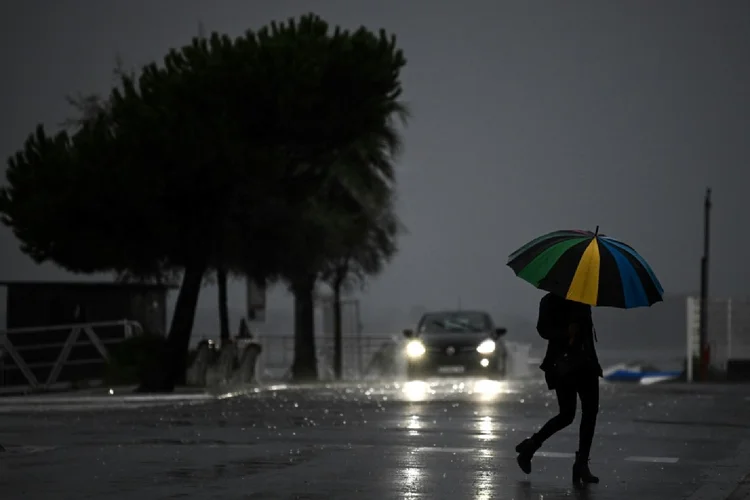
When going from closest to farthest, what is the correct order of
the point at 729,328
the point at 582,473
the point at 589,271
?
1. the point at 589,271
2. the point at 582,473
3. the point at 729,328

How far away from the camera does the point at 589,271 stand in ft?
41.2

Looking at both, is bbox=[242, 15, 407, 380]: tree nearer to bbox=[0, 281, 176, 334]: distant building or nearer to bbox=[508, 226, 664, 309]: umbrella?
bbox=[0, 281, 176, 334]: distant building

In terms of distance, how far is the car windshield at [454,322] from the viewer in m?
40.6

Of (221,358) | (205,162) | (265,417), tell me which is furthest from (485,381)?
(265,417)

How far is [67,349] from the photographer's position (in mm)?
31359

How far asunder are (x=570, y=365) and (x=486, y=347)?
26.4 meters

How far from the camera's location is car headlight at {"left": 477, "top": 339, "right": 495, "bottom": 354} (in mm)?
39188

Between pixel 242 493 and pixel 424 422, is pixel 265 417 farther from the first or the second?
pixel 242 493

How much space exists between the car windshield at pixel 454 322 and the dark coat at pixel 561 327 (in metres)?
27.2

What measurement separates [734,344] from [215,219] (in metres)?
17.9

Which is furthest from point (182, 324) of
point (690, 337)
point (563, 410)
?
point (563, 410)

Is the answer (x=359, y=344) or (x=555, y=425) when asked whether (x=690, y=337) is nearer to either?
(x=359, y=344)

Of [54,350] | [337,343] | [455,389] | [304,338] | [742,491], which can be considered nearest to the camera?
[742,491]

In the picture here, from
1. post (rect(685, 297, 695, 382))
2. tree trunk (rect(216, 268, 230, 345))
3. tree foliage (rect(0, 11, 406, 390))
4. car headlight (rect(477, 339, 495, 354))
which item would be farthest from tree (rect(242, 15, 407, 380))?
post (rect(685, 297, 695, 382))
